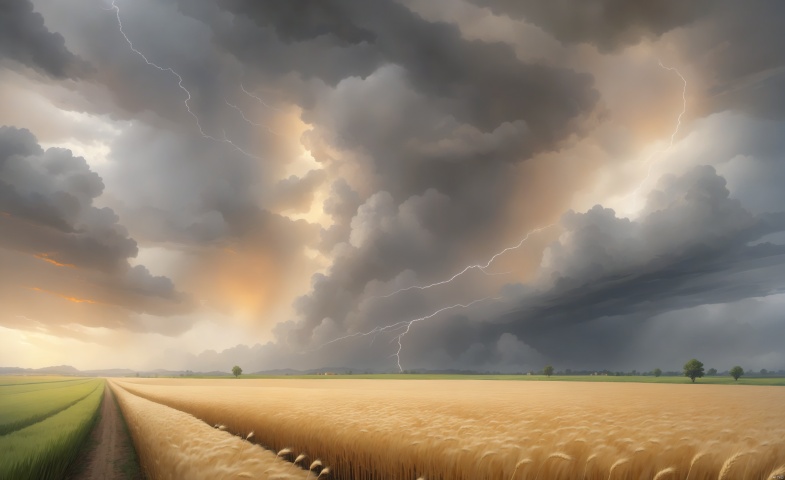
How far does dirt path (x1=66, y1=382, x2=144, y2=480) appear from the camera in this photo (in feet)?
35.8

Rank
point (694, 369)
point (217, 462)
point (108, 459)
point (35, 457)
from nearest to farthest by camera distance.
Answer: point (217, 462) < point (35, 457) < point (108, 459) < point (694, 369)

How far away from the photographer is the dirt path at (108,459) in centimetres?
1090

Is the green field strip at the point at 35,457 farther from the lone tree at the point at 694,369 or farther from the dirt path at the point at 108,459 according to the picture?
the lone tree at the point at 694,369

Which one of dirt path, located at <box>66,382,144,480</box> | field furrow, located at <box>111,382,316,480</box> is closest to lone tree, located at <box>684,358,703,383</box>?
dirt path, located at <box>66,382,144,480</box>

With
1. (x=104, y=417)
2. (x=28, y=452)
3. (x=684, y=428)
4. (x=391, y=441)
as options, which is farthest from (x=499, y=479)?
(x=104, y=417)

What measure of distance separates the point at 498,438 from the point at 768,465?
3427 millimetres

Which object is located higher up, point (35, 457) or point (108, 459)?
point (35, 457)

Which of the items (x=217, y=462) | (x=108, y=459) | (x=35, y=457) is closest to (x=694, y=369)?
(x=108, y=459)

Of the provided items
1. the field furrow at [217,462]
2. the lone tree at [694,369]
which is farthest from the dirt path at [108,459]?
the lone tree at [694,369]

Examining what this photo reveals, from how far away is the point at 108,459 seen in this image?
42.7ft

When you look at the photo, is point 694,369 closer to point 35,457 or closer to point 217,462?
point 217,462

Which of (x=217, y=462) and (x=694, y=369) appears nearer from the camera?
(x=217, y=462)

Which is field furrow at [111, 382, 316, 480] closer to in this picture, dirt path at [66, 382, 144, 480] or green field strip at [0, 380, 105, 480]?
green field strip at [0, 380, 105, 480]

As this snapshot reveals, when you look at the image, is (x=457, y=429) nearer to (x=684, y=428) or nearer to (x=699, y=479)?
(x=699, y=479)
